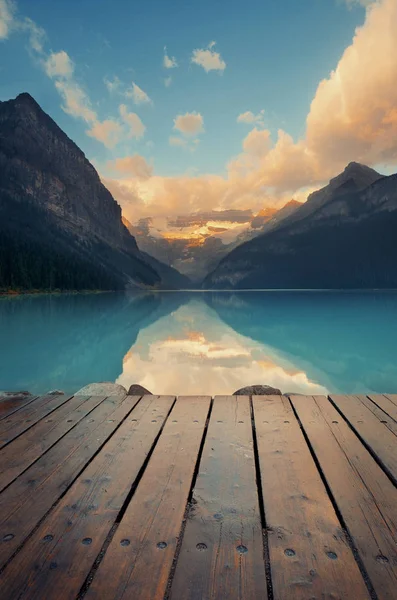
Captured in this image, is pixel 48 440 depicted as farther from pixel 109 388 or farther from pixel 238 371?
pixel 238 371

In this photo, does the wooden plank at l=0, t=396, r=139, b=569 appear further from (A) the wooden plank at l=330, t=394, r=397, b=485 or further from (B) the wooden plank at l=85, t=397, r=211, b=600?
(A) the wooden plank at l=330, t=394, r=397, b=485

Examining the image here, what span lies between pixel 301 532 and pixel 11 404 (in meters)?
4.65

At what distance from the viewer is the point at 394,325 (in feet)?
108

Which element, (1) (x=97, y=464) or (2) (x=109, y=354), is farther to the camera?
(2) (x=109, y=354)

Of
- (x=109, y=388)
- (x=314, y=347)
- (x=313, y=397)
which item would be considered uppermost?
(x=313, y=397)

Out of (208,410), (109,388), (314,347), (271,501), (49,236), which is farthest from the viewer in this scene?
(49,236)

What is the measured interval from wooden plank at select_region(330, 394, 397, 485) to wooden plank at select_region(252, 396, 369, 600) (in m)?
0.64

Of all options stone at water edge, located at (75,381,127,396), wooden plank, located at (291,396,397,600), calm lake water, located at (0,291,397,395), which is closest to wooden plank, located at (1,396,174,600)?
wooden plank, located at (291,396,397,600)

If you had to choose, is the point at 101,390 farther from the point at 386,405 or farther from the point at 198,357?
the point at 198,357

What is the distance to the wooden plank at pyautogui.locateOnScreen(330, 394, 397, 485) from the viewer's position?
351 cm

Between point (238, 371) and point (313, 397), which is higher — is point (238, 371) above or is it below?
below

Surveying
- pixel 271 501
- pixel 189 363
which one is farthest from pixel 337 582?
pixel 189 363

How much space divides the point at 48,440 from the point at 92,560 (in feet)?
7.02

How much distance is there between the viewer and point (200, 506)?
9.04 ft
